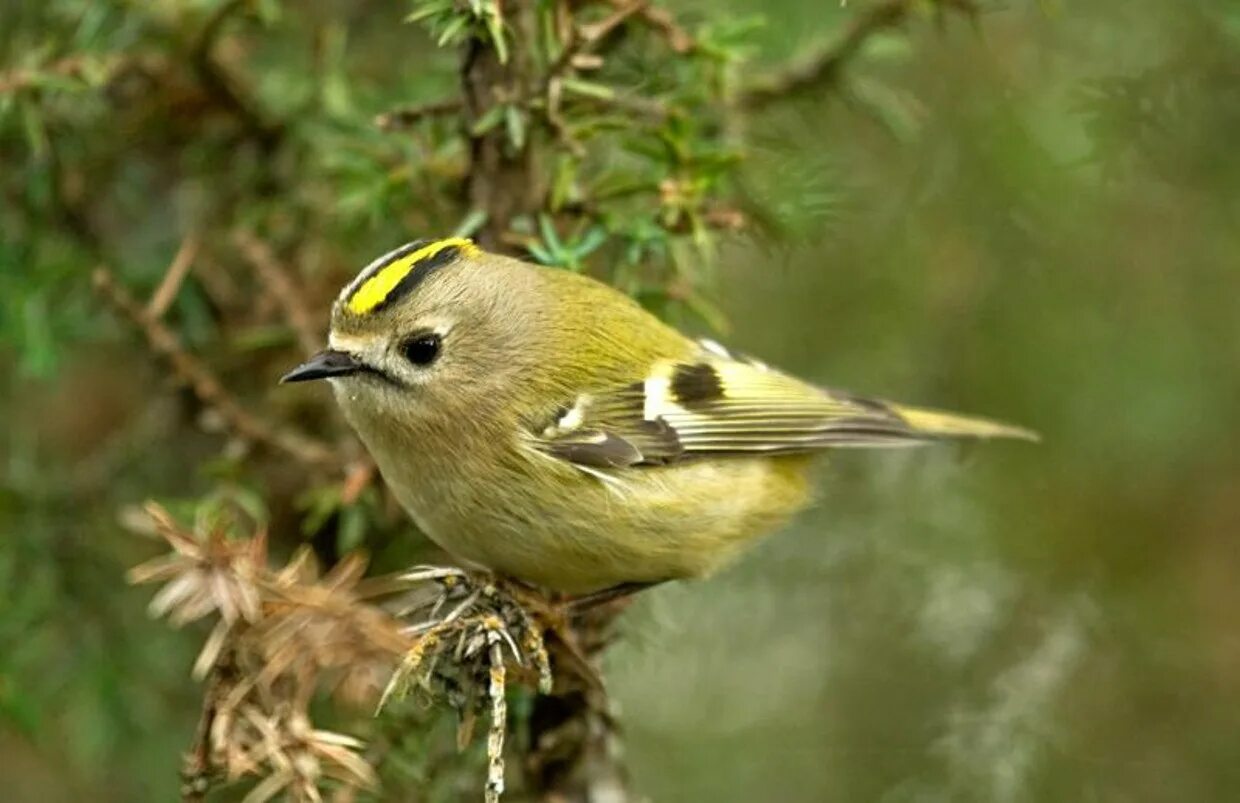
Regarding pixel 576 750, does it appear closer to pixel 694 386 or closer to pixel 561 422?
pixel 561 422

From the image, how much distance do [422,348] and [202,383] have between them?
1.01ft

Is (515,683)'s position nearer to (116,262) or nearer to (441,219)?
(441,219)

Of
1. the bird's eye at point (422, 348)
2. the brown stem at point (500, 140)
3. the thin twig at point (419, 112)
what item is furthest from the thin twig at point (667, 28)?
the bird's eye at point (422, 348)

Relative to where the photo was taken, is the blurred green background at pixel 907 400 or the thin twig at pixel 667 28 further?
the blurred green background at pixel 907 400

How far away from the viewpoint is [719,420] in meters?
2.41

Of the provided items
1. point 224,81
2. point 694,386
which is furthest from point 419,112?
point 694,386

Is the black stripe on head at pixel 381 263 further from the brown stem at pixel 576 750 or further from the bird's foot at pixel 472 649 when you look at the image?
the brown stem at pixel 576 750

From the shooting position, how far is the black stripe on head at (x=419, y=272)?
200cm

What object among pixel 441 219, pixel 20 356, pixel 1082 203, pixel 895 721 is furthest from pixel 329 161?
pixel 895 721

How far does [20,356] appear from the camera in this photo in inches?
92.0

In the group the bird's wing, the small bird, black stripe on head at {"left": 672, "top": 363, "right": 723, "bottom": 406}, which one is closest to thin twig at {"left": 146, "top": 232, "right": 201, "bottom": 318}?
the small bird

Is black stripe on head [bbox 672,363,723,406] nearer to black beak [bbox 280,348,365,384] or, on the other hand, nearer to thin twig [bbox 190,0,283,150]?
black beak [bbox 280,348,365,384]

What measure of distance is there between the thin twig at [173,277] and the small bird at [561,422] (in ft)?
0.99

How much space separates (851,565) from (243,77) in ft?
4.52
